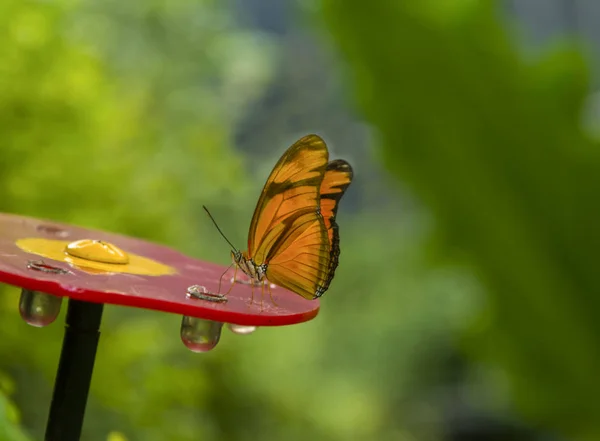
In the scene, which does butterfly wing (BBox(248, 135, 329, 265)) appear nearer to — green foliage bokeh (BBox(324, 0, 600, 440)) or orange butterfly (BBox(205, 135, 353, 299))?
orange butterfly (BBox(205, 135, 353, 299))

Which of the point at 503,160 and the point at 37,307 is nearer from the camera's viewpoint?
the point at 37,307

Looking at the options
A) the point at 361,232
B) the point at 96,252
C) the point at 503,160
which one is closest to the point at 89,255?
the point at 96,252

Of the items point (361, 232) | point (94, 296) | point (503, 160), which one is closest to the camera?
point (94, 296)

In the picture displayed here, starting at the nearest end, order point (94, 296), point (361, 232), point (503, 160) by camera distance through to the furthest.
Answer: point (94, 296), point (503, 160), point (361, 232)

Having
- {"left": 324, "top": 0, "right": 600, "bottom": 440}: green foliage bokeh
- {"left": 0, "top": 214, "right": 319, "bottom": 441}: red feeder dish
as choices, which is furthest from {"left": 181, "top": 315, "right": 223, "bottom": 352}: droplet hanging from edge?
{"left": 324, "top": 0, "right": 600, "bottom": 440}: green foliage bokeh

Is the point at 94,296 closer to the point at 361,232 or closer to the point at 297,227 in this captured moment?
the point at 297,227

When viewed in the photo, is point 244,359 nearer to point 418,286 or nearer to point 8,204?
point 8,204

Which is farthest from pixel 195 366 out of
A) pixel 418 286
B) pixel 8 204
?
pixel 418 286
